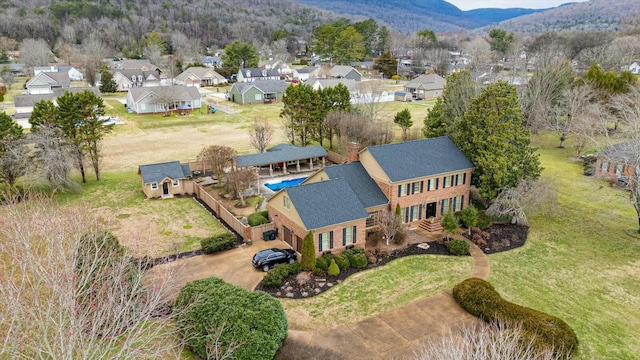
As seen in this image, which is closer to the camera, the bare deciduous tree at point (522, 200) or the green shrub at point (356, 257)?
the green shrub at point (356, 257)

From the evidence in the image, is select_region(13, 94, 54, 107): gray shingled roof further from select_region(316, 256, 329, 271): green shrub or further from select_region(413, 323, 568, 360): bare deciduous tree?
select_region(413, 323, 568, 360): bare deciduous tree

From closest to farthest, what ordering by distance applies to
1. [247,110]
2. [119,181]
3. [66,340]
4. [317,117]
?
[66,340] → [119,181] → [317,117] → [247,110]

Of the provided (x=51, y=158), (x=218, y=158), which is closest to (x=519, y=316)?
(x=218, y=158)

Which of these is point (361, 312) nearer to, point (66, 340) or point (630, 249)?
point (66, 340)

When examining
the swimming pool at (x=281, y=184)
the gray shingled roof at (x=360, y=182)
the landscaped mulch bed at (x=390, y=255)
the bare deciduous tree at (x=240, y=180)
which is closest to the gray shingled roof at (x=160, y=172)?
the bare deciduous tree at (x=240, y=180)

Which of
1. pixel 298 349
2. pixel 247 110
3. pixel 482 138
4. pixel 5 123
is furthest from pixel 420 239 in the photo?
pixel 247 110

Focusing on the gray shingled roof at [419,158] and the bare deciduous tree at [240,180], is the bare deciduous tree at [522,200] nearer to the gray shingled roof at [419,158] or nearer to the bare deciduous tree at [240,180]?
the gray shingled roof at [419,158]

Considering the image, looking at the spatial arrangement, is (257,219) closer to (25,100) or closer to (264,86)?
(25,100)

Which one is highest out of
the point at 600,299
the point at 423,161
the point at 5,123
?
the point at 5,123
